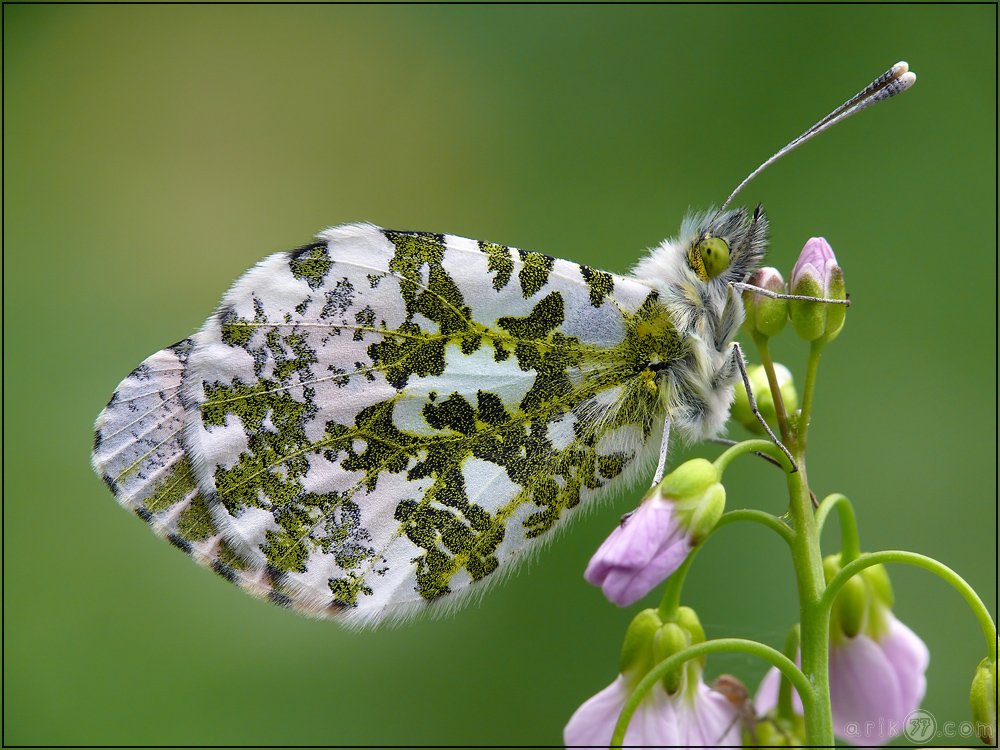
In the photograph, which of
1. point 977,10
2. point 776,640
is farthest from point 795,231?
point 776,640

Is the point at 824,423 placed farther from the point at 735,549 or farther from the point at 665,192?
the point at 665,192

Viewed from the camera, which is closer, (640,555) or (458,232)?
(640,555)

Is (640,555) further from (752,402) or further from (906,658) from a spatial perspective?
(906,658)

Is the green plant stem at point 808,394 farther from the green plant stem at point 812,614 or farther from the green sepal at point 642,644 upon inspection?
the green sepal at point 642,644

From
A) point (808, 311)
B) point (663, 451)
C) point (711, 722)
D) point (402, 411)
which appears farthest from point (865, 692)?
point (402, 411)

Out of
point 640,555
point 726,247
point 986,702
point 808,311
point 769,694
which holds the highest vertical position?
point 726,247

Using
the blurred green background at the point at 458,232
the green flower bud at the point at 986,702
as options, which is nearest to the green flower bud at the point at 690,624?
the green flower bud at the point at 986,702
